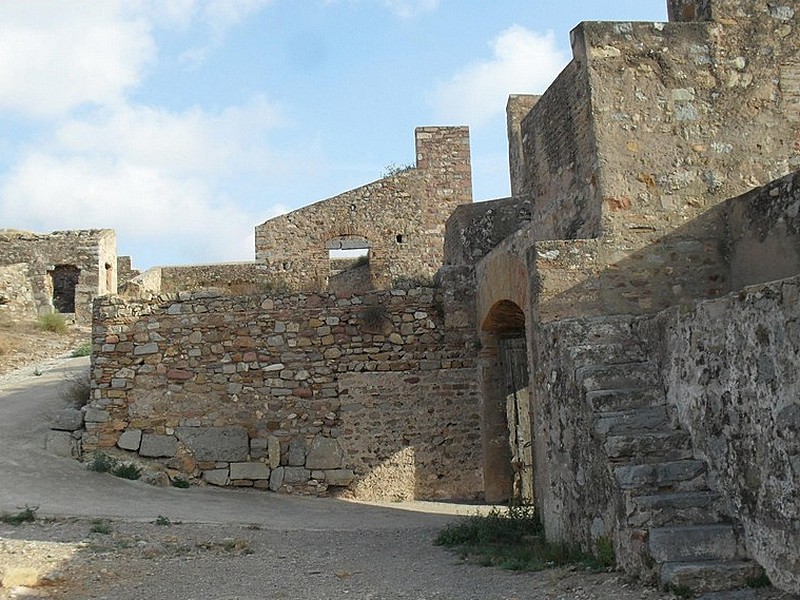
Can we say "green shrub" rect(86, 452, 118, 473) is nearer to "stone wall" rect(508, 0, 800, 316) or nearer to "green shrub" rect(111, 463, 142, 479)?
"green shrub" rect(111, 463, 142, 479)

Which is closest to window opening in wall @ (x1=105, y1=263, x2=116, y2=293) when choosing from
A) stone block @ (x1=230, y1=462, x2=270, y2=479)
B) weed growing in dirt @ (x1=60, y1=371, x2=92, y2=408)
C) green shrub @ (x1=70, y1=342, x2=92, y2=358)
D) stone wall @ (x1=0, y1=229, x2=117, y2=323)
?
stone wall @ (x1=0, y1=229, x2=117, y2=323)

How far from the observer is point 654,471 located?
5.09 metres

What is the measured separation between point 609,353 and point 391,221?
41.6 ft

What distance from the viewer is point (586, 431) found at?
224 inches

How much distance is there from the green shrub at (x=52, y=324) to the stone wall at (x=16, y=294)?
0.82 m

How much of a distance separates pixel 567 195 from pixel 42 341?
530 inches

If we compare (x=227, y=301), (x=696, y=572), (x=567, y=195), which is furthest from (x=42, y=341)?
(x=696, y=572)

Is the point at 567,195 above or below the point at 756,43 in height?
below

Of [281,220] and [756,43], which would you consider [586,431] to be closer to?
[756,43]

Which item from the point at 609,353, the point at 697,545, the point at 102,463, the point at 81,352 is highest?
the point at 81,352

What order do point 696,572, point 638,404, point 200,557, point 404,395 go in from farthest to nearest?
1. point 404,395
2. point 200,557
3. point 638,404
4. point 696,572

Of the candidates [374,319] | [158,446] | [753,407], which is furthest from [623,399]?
[158,446]

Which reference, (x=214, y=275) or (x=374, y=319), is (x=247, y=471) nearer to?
(x=374, y=319)

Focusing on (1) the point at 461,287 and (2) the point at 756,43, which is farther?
(1) the point at 461,287
